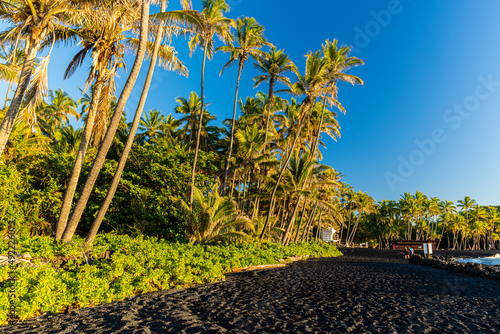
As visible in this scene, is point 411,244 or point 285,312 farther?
point 411,244

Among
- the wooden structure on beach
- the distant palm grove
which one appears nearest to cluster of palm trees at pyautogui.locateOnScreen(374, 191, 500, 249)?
the wooden structure on beach

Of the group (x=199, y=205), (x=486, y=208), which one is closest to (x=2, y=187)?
(x=199, y=205)

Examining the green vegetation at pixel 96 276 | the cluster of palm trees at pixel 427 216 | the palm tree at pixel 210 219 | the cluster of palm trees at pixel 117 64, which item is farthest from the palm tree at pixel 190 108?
the cluster of palm trees at pixel 427 216

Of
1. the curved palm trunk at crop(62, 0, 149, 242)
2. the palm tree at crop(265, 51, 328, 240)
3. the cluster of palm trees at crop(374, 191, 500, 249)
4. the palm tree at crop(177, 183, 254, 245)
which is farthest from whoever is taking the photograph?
the cluster of palm trees at crop(374, 191, 500, 249)

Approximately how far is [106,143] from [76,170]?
1.33 m

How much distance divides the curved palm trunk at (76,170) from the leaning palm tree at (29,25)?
1.96 meters

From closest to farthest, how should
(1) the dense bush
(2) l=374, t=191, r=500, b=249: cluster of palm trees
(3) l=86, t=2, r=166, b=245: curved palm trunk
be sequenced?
(3) l=86, t=2, r=166, b=245: curved palm trunk < (1) the dense bush < (2) l=374, t=191, r=500, b=249: cluster of palm trees

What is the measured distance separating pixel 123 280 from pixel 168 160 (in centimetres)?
1048

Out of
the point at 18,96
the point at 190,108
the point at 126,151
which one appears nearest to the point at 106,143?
the point at 126,151

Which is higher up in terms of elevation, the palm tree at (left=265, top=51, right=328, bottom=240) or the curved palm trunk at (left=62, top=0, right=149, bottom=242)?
the palm tree at (left=265, top=51, right=328, bottom=240)

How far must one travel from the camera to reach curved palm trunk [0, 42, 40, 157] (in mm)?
7965

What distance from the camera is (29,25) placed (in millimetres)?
8617

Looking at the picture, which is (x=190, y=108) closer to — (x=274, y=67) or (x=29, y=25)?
(x=274, y=67)

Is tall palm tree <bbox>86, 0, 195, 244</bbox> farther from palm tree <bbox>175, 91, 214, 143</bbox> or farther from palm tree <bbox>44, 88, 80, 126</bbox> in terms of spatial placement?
palm tree <bbox>44, 88, 80, 126</bbox>
